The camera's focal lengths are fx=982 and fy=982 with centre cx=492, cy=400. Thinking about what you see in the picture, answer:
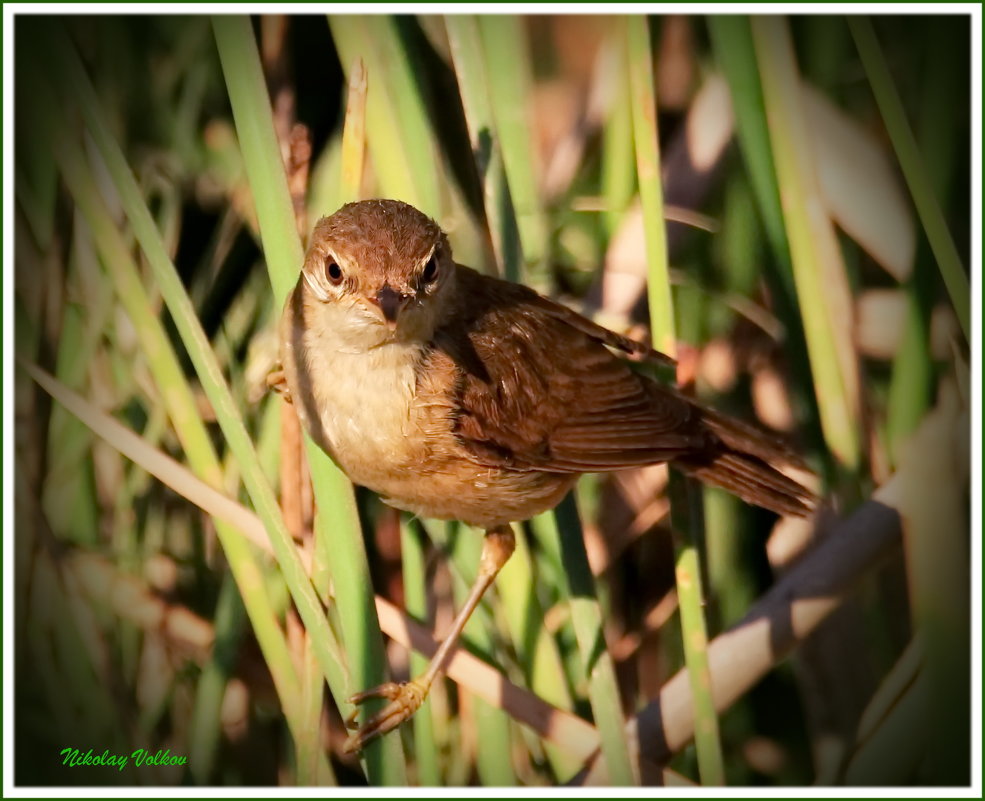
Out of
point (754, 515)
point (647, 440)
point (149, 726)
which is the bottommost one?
point (149, 726)

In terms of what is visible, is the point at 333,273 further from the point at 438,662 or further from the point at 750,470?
the point at 750,470

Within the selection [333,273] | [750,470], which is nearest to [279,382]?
[333,273]

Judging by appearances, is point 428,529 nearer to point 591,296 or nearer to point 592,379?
point 592,379

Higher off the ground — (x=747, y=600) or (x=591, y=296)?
(x=591, y=296)

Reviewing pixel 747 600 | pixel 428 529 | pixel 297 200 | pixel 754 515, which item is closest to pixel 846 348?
pixel 754 515

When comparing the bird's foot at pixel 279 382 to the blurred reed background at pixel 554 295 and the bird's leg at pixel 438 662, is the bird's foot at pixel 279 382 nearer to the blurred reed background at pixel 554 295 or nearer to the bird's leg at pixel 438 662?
the blurred reed background at pixel 554 295
